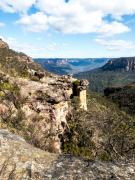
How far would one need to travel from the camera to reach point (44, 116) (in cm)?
5088

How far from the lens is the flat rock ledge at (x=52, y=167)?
27.1 feet

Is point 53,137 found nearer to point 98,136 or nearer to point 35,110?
point 35,110

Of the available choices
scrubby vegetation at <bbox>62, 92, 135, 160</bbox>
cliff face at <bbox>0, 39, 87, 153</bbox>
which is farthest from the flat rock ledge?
cliff face at <bbox>0, 39, 87, 153</bbox>

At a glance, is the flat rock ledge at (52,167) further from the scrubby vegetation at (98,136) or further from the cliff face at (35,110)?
the cliff face at (35,110)

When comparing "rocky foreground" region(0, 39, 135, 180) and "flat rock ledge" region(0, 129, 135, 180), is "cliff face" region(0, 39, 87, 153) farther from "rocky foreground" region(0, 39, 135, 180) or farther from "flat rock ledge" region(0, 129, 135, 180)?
"flat rock ledge" region(0, 129, 135, 180)

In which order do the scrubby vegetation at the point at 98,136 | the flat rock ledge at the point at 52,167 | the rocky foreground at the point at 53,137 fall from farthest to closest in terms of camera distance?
the scrubby vegetation at the point at 98,136 < the rocky foreground at the point at 53,137 < the flat rock ledge at the point at 52,167

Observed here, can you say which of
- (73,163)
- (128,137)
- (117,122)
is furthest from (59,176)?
(117,122)

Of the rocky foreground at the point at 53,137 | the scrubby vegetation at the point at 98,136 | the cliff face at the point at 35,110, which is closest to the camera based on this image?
the rocky foreground at the point at 53,137

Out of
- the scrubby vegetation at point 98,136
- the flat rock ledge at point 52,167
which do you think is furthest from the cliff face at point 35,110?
the flat rock ledge at point 52,167

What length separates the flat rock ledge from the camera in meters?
8.27

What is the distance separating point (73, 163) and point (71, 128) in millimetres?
47954

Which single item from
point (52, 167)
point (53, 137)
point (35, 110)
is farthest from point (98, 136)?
point (52, 167)

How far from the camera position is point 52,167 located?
8617 millimetres

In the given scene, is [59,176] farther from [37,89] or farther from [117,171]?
[37,89]
